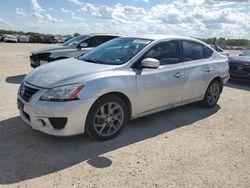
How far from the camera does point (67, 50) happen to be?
959cm

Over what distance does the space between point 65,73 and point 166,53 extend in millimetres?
2016

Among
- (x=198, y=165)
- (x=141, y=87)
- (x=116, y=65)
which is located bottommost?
(x=198, y=165)

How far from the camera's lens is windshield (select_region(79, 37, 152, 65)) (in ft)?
15.4

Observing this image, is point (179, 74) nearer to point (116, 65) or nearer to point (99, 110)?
point (116, 65)

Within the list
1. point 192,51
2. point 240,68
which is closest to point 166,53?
point 192,51

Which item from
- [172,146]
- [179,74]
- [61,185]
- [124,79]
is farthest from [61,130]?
[179,74]

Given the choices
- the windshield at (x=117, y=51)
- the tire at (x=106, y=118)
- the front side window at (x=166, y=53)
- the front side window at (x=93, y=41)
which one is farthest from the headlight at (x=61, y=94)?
the front side window at (x=93, y=41)

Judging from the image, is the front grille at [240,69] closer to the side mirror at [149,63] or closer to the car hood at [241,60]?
the car hood at [241,60]

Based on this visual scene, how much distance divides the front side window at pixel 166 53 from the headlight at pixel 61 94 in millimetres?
1494

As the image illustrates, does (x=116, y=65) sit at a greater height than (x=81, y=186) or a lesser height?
greater

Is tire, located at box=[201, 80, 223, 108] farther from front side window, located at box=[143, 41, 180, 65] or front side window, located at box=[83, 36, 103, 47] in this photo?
front side window, located at box=[83, 36, 103, 47]

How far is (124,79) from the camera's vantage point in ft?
14.1

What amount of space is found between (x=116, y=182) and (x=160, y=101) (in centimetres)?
215

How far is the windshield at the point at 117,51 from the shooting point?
4.69 m
